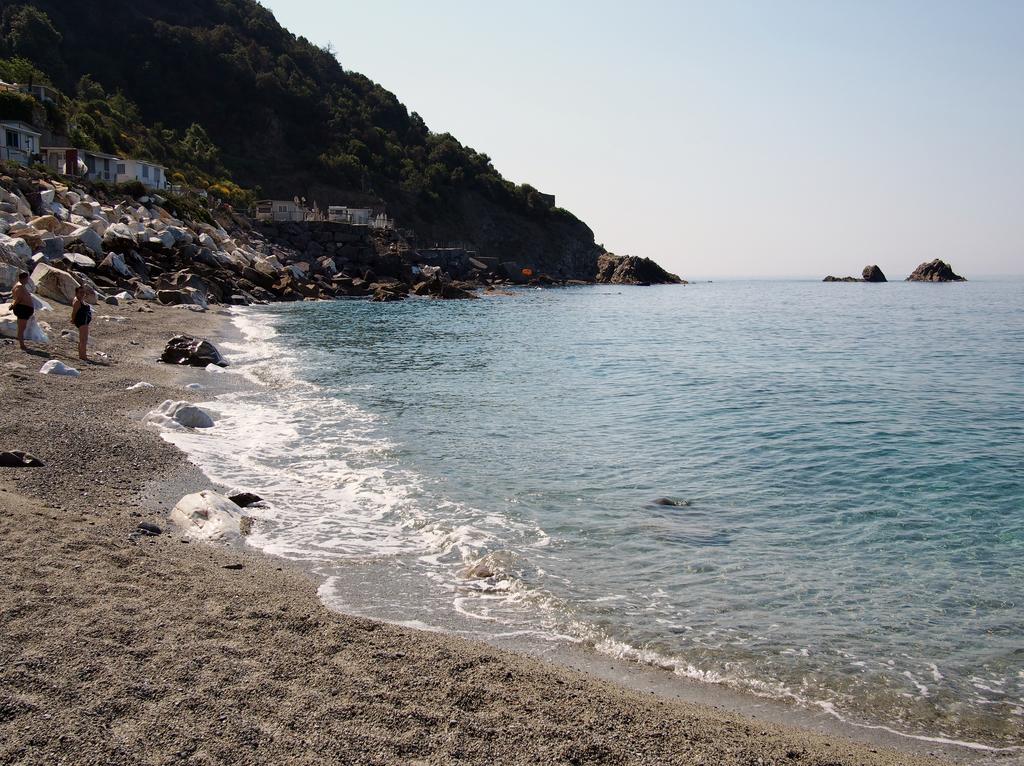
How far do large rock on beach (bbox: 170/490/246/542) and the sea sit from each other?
0.34 meters

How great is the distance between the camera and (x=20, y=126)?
53.3 m

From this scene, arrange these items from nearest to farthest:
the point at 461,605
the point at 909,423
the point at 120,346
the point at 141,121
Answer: the point at 461,605 < the point at 909,423 < the point at 120,346 < the point at 141,121

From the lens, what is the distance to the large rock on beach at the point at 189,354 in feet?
64.1

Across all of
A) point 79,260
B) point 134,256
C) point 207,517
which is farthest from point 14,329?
point 134,256

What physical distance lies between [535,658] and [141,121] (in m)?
108

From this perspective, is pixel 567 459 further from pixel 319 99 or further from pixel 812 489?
pixel 319 99

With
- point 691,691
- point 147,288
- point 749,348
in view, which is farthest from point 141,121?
point 691,691

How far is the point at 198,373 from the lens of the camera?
1866 centimetres

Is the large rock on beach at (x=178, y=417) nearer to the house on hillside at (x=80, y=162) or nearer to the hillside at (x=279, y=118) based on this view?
the house on hillside at (x=80, y=162)

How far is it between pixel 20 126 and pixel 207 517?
57.1 metres

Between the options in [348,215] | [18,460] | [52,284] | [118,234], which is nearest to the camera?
[18,460]

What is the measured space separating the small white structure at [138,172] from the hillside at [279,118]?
25.5 m

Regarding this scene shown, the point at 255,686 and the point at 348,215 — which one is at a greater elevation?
the point at 348,215

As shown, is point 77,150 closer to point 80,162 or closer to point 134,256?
point 80,162
